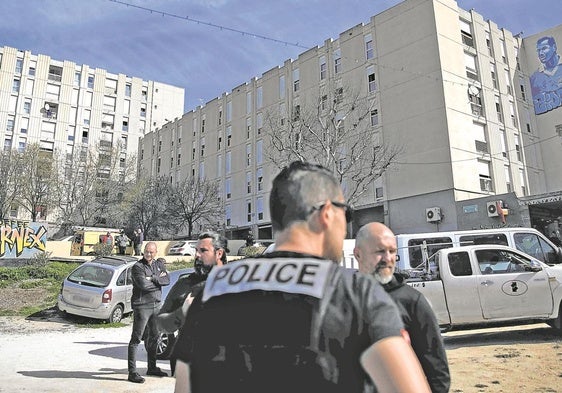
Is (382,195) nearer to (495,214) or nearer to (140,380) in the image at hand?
(495,214)

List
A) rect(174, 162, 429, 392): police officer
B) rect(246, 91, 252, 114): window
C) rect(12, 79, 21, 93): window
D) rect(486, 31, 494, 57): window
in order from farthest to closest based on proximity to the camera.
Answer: rect(12, 79, 21, 93): window
rect(246, 91, 252, 114): window
rect(486, 31, 494, 57): window
rect(174, 162, 429, 392): police officer

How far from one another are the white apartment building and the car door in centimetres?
4943

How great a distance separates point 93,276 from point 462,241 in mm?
10161

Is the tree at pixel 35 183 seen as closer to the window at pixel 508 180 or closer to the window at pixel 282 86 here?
the window at pixel 282 86

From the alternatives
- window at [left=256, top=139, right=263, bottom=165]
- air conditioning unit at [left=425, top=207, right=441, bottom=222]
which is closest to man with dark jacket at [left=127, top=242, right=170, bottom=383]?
air conditioning unit at [left=425, top=207, right=441, bottom=222]

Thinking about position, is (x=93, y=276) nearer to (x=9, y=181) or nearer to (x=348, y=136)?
(x=348, y=136)

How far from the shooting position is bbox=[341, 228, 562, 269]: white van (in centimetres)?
1068

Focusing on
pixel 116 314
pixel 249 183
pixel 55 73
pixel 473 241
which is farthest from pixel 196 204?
pixel 473 241

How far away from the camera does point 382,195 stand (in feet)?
98.6

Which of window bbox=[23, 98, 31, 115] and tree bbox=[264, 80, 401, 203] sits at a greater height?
window bbox=[23, 98, 31, 115]

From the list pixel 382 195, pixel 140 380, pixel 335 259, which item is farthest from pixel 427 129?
pixel 335 259

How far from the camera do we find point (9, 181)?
41.4 metres

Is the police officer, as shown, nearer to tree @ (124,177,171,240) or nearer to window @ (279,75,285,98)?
window @ (279,75,285,98)

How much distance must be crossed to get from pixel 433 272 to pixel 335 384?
798 cm
